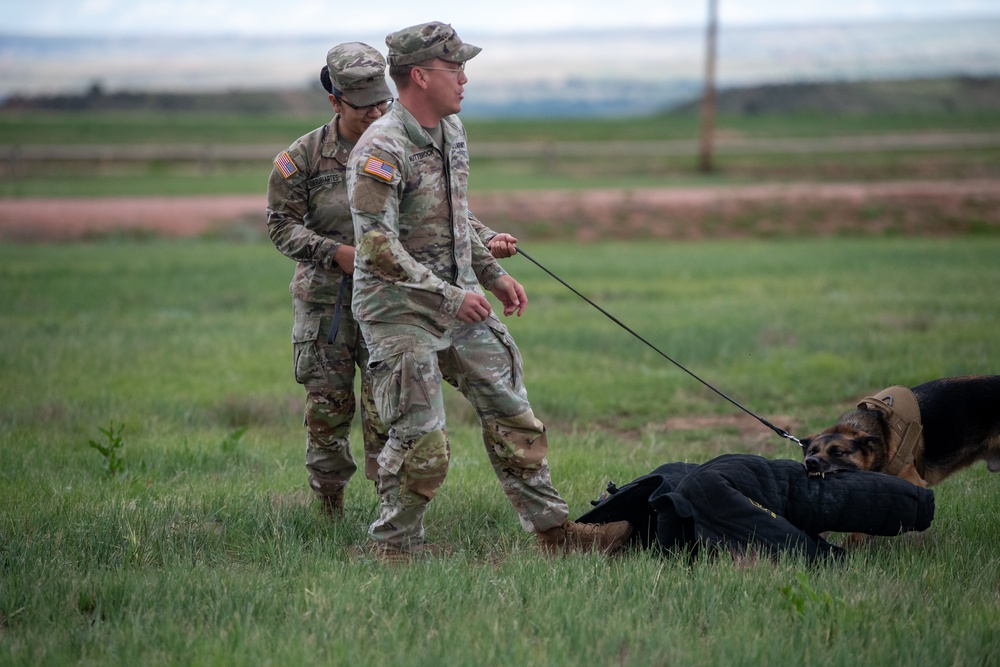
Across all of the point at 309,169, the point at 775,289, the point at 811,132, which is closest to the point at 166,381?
the point at 309,169

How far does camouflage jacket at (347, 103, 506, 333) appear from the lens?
14.7ft

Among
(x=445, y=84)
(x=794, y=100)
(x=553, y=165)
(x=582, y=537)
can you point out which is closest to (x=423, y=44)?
(x=445, y=84)

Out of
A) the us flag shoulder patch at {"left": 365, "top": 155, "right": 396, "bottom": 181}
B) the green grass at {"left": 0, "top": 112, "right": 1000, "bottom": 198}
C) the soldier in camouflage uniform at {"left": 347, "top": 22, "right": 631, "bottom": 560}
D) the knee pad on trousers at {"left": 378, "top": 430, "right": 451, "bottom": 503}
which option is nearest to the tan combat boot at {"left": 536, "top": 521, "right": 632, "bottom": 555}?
the soldier in camouflage uniform at {"left": 347, "top": 22, "right": 631, "bottom": 560}

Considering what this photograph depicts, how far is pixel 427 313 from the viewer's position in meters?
4.59

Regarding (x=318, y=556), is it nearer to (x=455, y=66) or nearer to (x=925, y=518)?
(x=455, y=66)

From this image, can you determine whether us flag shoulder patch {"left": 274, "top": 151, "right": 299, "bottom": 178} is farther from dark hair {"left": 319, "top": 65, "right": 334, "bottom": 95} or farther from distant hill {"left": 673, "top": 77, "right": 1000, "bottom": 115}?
distant hill {"left": 673, "top": 77, "right": 1000, "bottom": 115}

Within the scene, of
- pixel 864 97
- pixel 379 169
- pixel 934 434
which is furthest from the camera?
pixel 864 97

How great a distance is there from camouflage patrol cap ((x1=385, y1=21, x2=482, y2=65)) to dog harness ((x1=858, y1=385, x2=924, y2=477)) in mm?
2799

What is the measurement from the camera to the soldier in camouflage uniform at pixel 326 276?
526cm

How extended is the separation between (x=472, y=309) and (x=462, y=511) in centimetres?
147

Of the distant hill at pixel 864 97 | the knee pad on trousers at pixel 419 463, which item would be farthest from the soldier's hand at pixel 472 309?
the distant hill at pixel 864 97

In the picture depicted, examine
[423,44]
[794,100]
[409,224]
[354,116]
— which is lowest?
[409,224]

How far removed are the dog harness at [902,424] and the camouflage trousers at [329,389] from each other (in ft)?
8.41

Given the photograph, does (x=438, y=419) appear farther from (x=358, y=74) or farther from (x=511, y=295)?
(x=358, y=74)
